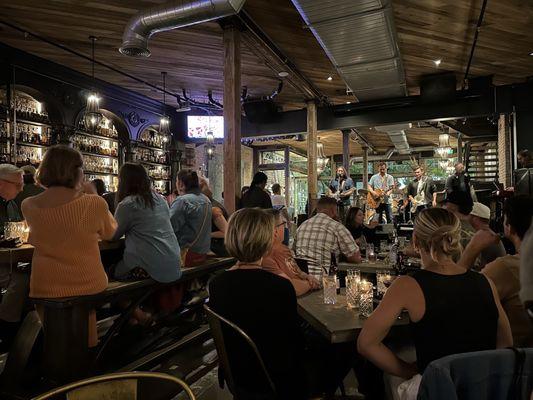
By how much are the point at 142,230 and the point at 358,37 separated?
3479 mm

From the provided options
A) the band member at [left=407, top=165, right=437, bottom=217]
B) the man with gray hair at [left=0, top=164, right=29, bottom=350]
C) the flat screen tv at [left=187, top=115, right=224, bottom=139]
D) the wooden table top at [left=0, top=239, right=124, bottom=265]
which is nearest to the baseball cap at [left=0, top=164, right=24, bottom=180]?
the man with gray hair at [left=0, top=164, right=29, bottom=350]

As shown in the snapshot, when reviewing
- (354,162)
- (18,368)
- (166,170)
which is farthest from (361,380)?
(354,162)

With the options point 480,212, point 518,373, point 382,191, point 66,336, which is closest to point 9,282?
point 66,336

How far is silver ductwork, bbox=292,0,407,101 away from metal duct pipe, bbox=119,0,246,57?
75 centimetres

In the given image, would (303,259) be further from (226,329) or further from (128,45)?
(128,45)

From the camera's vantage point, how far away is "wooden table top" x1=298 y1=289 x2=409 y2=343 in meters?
1.90

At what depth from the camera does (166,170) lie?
10.5m

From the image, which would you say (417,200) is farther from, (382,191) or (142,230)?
(142,230)

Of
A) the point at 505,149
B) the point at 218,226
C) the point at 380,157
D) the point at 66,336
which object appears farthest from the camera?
the point at 380,157

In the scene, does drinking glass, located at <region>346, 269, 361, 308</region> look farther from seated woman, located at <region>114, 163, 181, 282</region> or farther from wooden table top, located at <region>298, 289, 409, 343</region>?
seated woman, located at <region>114, 163, 181, 282</region>

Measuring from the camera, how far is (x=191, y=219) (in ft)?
13.5

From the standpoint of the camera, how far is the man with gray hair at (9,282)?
3.24 m

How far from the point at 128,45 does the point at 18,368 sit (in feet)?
12.1

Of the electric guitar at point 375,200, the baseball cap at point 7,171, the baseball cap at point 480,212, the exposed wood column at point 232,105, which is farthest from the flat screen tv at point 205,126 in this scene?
the baseball cap at point 480,212
